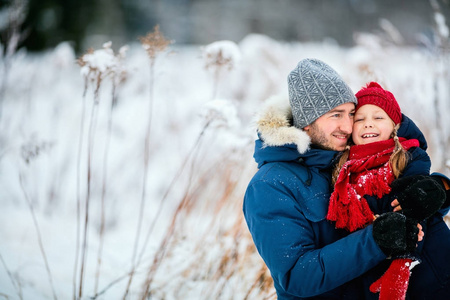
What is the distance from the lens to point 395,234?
→ 3.60 feet

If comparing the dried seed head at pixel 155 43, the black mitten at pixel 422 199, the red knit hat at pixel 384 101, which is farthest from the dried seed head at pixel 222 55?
the black mitten at pixel 422 199

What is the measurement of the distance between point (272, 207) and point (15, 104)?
5140 millimetres

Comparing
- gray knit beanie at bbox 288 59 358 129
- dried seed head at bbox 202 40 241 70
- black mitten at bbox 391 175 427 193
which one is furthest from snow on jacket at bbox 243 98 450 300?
dried seed head at bbox 202 40 241 70

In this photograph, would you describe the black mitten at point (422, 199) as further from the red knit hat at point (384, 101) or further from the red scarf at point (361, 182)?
the red knit hat at point (384, 101)

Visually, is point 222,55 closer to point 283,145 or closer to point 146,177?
point 283,145

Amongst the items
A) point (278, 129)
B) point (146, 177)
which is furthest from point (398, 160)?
point (146, 177)

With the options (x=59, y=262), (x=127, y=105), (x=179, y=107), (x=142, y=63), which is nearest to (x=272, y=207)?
A: (x=59, y=262)

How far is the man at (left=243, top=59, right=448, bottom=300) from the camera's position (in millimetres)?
1141

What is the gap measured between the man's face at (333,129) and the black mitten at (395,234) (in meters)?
0.46

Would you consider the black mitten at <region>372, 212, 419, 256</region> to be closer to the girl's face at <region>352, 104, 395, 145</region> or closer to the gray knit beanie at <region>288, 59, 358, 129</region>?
the girl's face at <region>352, 104, 395, 145</region>

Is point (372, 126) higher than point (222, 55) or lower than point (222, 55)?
lower

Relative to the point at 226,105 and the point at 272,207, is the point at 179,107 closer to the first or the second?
the point at 226,105

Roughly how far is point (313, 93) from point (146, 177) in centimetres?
292

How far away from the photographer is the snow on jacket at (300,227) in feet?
3.77
